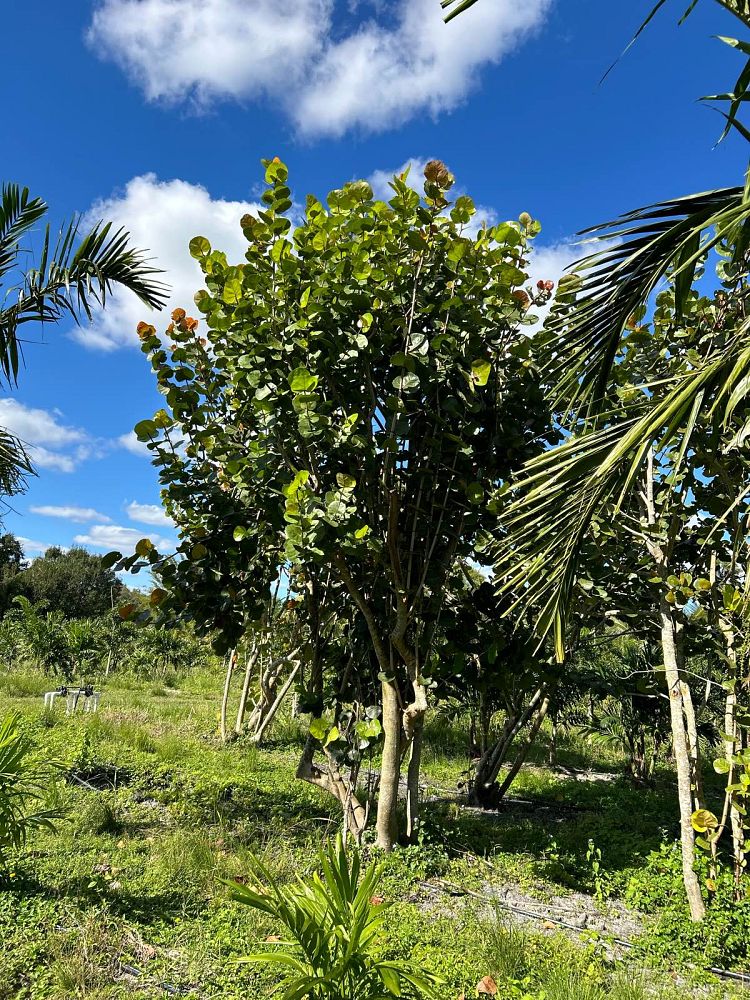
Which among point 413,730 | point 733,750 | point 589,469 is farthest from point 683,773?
point 589,469

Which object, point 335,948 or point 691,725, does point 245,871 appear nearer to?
point 335,948

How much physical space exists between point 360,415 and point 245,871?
2.58 m

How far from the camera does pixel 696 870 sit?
11.6 feet

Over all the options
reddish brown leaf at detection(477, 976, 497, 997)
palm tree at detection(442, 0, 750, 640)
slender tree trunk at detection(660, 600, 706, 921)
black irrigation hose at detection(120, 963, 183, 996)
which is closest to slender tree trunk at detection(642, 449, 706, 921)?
slender tree trunk at detection(660, 600, 706, 921)

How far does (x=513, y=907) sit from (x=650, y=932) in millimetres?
684

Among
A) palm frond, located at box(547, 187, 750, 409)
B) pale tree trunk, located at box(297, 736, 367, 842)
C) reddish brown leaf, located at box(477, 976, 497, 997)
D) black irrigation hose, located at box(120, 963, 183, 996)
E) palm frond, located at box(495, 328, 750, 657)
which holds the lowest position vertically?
black irrigation hose, located at box(120, 963, 183, 996)

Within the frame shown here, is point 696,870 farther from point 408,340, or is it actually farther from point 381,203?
point 381,203

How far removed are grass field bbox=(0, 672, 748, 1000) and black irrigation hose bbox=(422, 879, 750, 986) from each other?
0.03 meters

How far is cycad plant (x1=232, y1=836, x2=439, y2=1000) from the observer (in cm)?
194

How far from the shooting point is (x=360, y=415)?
3814mm

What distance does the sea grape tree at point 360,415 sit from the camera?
11.5ft

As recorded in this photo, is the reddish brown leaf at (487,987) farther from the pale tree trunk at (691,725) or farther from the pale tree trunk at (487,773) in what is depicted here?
the pale tree trunk at (487,773)

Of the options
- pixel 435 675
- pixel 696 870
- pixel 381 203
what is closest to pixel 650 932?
pixel 696 870

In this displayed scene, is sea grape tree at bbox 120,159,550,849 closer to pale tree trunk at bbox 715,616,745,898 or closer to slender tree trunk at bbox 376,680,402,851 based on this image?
slender tree trunk at bbox 376,680,402,851
